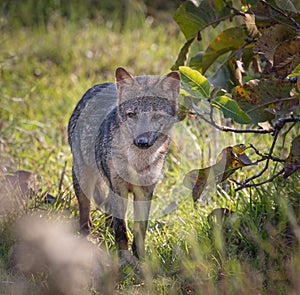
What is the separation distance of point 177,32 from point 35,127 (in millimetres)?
2973

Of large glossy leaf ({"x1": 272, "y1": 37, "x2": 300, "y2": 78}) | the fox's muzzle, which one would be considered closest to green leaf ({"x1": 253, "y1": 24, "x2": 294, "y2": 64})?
large glossy leaf ({"x1": 272, "y1": 37, "x2": 300, "y2": 78})

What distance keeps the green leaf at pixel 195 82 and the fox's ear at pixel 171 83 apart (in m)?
0.33

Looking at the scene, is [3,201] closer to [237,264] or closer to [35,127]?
[237,264]

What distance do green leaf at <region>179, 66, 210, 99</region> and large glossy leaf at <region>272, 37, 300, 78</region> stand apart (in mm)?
406

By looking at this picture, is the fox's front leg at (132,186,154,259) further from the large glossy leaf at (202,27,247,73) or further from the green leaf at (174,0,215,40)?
the green leaf at (174,0,215,40)

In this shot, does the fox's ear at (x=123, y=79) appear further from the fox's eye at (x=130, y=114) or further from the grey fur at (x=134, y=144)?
the fox's eye at (x=130, y=114)

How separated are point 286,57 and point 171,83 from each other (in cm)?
75

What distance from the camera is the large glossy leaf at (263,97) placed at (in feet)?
11.5

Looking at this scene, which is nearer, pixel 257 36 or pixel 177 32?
pixel 257 36

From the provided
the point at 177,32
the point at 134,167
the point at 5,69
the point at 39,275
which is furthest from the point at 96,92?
the point at 177,32

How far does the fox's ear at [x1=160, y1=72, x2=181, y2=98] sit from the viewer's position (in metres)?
3.75

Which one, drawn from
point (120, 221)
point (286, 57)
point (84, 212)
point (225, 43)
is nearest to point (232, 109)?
point (286, 57)

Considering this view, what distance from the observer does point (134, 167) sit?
3857mm

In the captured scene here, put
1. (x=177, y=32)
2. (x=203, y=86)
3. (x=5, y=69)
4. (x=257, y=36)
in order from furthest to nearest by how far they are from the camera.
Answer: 1. (x=177, y=32)
2. (x=5, y=69)
3. (x=257, y=36)
4. (x=203, y=86)
